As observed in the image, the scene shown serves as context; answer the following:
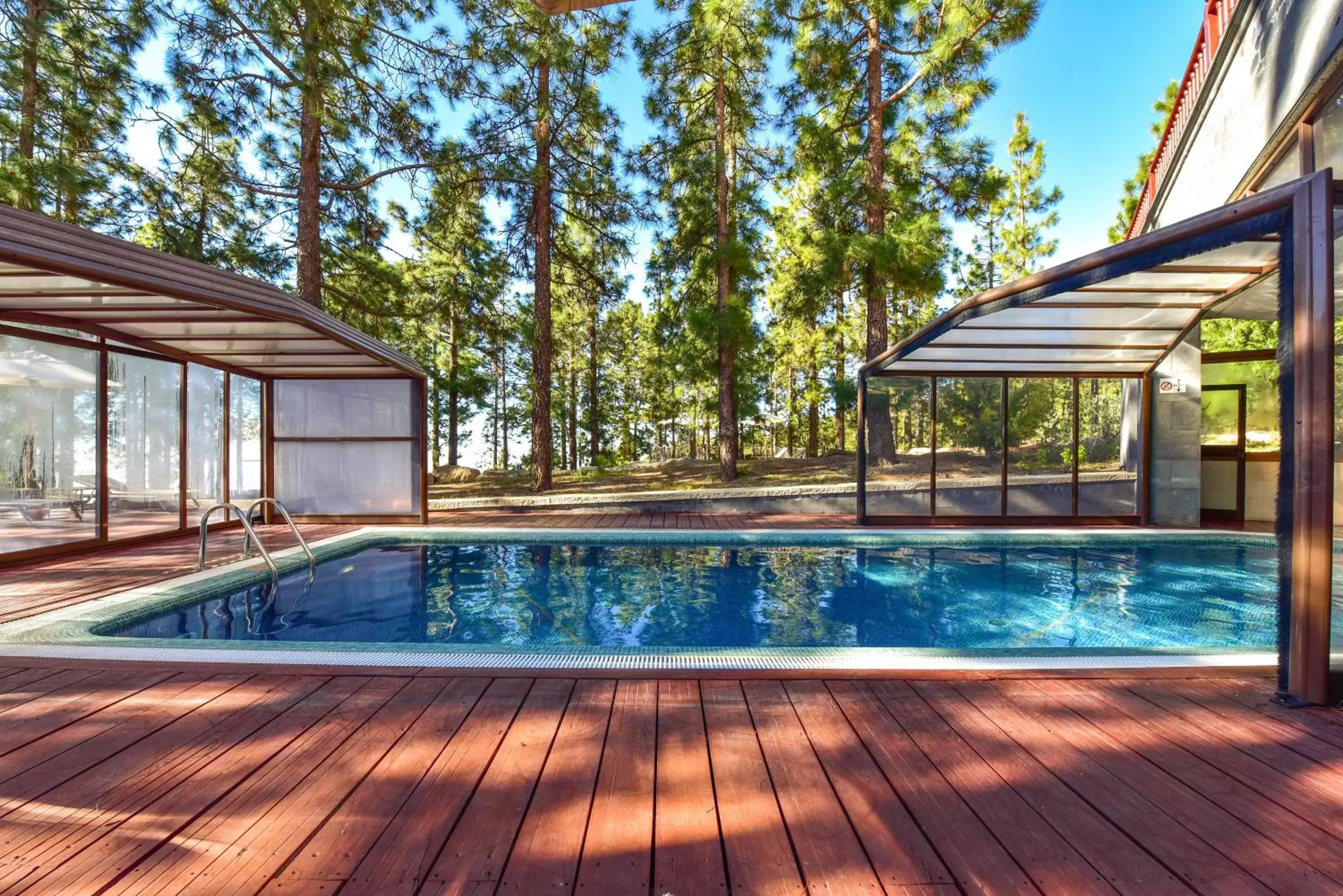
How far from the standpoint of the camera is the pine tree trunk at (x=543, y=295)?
1039 cm

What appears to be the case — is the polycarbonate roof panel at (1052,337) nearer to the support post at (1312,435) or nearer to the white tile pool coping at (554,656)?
the support post at (1312,435)

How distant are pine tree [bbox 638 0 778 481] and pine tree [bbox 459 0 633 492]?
34.6 inches

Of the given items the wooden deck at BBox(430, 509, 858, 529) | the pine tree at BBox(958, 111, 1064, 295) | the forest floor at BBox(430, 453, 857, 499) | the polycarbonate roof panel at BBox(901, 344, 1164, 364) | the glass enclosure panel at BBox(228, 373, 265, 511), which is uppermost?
the pine tree at BBox(958, 111, 1064, 295)

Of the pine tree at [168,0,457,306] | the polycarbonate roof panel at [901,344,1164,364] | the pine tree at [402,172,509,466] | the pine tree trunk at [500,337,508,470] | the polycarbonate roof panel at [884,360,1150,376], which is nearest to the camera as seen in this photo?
the polycarbonate roof panel at [901,344,1164,364]

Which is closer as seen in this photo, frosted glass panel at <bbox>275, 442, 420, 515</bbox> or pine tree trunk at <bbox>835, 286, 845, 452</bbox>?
frosted glass panel at <bbox>275, 442, 420, 515</bbox>

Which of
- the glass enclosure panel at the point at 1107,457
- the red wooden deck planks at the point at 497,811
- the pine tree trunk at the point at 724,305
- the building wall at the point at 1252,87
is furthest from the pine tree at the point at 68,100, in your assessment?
the glass enclosure panel at the point at 1107,457

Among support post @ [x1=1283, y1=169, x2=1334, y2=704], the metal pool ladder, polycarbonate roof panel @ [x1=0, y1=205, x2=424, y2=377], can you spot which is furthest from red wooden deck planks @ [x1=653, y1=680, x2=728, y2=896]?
polycarbonate roof panel @ [x1=0, y1=205, x2=424, y2=377]

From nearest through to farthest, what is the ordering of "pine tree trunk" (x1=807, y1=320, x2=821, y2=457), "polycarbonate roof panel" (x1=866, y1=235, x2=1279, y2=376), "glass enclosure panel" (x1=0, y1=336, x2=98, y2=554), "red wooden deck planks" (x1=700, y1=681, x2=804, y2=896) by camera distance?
1. "red wooden deck planks" (x1=700, y1=681, x2=804, y2=896)
2. "polycarbonate roof panel" (x1=866, y1=235, x2=1279, y2=376)
3. "glass enclosure panel" (x1=0, y1=336, x2=98, y2=554)
4. "pine tree trunk" (x1=807, y1=320, x2=821, y2=457)

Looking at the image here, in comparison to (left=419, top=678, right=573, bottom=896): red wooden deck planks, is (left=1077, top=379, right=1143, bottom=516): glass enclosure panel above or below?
above

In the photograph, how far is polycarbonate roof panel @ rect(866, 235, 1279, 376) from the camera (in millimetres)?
4516

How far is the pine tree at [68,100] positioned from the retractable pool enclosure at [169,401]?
2901mm

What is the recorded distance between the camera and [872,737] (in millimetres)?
2129

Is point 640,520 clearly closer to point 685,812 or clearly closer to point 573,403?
point 685,812

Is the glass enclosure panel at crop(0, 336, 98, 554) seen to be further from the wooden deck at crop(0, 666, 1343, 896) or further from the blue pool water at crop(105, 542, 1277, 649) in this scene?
the wooden deck at crop(0, 666, 1343, 896)
